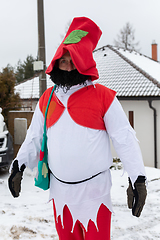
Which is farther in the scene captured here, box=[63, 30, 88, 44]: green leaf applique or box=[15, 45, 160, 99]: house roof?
box=[15, 45, 160, 99]: house roof

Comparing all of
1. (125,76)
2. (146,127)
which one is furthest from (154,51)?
(146,127)

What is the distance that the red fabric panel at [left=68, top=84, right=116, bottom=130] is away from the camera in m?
1.91

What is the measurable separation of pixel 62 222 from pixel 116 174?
13.3 ft

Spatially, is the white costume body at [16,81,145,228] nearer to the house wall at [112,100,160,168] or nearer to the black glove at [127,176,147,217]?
the black glove at [127,176,147,217]

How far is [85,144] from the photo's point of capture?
6.18ft

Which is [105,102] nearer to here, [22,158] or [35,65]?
[22,158]

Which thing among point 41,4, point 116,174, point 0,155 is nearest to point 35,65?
point 41,4

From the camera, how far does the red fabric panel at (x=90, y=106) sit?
1908 mm

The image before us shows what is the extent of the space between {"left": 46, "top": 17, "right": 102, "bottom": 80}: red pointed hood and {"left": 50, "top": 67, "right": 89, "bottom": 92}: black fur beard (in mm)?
56

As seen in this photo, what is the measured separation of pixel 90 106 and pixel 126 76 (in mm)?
10098

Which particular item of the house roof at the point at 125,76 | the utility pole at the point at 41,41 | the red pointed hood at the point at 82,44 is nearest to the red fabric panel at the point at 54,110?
the red pointed hood at the point at 82,44

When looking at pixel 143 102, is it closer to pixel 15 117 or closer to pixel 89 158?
pixel 15 117

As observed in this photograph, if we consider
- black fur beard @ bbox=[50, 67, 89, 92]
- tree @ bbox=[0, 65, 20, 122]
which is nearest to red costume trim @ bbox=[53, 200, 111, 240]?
black fur beard @ bbox=[50, 67, 89, 92]

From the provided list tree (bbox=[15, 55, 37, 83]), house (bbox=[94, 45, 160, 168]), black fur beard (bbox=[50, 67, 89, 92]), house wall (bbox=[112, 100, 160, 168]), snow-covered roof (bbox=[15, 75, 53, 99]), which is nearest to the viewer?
black fur beard (bbox=[50, 67, 89, 92])
